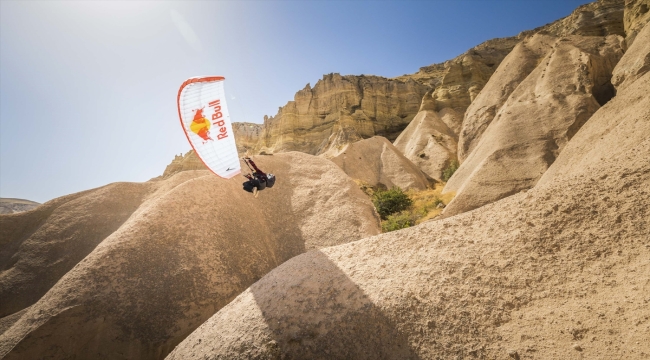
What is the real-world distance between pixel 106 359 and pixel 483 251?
30.0ft

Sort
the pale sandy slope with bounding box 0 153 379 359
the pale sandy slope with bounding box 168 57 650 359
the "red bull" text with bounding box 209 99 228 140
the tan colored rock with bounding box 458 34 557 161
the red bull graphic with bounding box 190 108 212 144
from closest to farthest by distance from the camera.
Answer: the pale sandy slope with bounding box 168 57 650 359, the pale sandy slope with bounding box 0 153 379 359, the red bull graphic with bounding box 190 108 212 144, the "red bull" text with bounding box 209 99 228 140, the tan colored rock with bounding box 458 34 557 161

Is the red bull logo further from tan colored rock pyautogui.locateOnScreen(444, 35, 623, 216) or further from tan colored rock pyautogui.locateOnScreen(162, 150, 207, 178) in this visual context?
tan colored rock pyautogui.locateOnScreen(162, 150, 207, 178)

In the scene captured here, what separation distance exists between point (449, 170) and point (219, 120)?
930 inches

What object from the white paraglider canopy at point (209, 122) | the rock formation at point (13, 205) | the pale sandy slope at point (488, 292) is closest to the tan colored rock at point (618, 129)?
the pale sandy slope at point (488, 292)

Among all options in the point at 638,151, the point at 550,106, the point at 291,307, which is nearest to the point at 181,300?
the point at 291,307

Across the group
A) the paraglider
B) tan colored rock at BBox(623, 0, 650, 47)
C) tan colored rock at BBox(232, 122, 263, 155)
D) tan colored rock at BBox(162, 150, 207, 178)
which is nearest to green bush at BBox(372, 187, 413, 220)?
the paraglider

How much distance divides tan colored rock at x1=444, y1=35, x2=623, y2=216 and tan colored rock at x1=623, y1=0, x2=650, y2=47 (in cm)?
71

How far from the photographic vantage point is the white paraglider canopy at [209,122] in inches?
294

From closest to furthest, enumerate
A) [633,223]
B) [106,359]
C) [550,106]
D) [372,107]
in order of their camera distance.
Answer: [633,223], [106,359], [550,106], [372,107]

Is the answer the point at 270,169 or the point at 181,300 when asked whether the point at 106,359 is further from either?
the point at 270,169

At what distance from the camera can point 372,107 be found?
5294 centimetres

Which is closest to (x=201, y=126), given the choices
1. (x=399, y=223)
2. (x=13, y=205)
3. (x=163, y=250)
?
(x=163, y=250)

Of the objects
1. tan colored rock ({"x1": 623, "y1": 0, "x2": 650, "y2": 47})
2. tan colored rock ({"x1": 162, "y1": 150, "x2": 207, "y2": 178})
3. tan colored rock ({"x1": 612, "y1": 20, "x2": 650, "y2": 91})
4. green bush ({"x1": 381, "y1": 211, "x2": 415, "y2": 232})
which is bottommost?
green bush ({"x1": 381, "y1": 211, "x2": 415, "y2": 232})

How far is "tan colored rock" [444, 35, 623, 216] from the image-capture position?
13.0m
